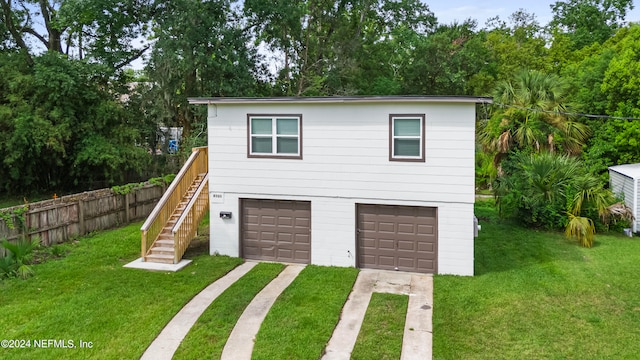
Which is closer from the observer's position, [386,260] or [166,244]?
[386,260]

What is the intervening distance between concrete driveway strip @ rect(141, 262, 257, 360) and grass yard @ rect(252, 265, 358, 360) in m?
1.34

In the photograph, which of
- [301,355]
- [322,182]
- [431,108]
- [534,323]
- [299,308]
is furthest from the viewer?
[322,182]

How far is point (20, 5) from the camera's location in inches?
975

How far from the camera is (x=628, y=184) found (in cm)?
1662

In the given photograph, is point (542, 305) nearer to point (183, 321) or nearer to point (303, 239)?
point (303, 239)

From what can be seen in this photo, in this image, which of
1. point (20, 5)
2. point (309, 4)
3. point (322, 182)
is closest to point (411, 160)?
point (322, 182)

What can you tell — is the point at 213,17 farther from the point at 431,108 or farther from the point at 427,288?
the point at 427,288

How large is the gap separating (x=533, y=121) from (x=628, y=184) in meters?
4.06

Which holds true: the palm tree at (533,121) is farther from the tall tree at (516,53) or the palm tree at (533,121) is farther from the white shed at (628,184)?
the tall tree at (516,53)

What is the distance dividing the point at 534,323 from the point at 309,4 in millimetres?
25138

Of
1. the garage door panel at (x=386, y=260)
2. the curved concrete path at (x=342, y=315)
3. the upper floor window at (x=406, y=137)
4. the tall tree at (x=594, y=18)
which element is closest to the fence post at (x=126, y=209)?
the curved concrete path at (x=342, y=315)

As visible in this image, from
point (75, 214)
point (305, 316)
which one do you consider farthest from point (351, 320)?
point (75, 214)

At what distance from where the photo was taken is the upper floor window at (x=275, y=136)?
40.4ft

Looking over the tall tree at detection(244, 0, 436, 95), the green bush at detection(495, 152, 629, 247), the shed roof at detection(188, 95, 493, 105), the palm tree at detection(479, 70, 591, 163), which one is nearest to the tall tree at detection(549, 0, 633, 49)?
the tall tree at detection(244, 0, 436, 95)
